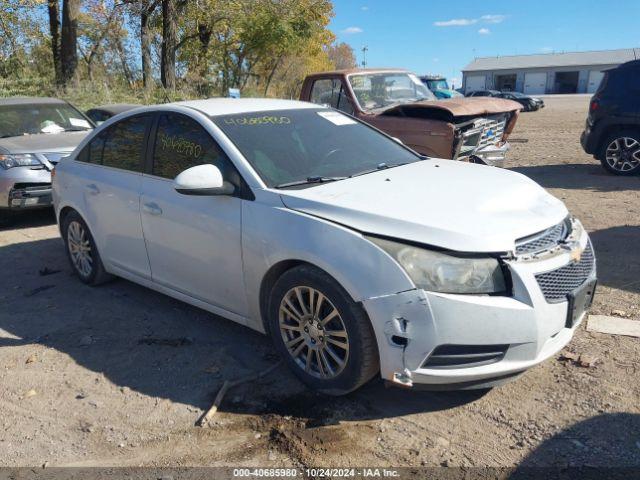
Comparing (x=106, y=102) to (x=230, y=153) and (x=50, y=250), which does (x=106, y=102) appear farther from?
(x=230, y=153)

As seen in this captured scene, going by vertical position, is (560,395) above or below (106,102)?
below

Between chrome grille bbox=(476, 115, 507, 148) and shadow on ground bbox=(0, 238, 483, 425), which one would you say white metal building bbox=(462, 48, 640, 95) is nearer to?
chrome grille bbox=(476, 115, 507, 148)

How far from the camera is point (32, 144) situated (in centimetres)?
819

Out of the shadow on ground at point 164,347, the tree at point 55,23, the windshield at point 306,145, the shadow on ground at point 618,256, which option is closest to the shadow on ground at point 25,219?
the shadow on ground at point 164,347

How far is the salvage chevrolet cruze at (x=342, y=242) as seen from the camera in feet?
9.70

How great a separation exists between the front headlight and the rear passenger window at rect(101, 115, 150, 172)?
2636mm

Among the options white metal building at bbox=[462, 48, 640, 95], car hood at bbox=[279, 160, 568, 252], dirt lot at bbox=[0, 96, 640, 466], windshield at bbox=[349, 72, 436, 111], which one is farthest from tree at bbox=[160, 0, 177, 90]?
white metal building at bbox=[462, 48, 640, 95]

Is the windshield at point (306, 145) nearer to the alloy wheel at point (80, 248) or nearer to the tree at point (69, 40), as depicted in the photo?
the alloy wheel at point (80, 248)

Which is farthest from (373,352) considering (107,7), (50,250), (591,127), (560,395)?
(107,7)

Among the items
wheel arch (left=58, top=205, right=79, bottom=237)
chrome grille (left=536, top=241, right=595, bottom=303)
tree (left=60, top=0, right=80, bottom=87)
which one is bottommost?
wheel arch (left=58, top=205, right=79, bottom=237)

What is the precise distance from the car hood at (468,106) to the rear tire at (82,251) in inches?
180

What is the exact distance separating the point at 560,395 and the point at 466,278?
3.46 feet

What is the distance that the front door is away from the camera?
3803 mm

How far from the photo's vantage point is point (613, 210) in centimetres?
751
